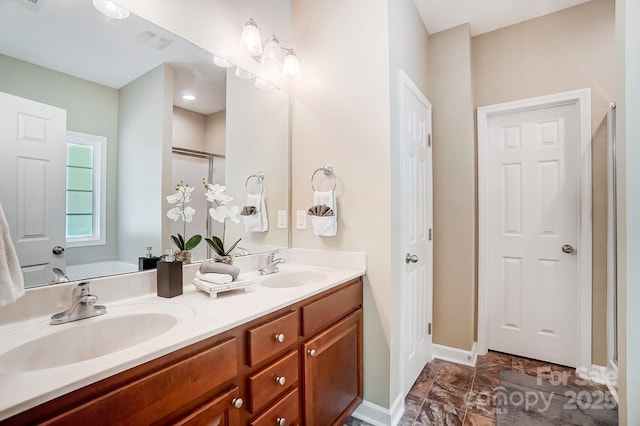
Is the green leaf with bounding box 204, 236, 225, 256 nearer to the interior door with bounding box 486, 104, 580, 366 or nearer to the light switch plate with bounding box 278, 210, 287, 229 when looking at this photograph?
the light switch plate with bounding box 278, 210, 287, 229

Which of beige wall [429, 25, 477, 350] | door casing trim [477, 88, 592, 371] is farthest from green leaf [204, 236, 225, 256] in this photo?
door casing trim [477, 88, 592, 371]

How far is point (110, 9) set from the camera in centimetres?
119

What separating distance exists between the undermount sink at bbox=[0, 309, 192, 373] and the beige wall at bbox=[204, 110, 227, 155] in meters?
0.92

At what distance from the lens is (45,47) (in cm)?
105

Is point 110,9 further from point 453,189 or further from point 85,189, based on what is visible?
point 453,189

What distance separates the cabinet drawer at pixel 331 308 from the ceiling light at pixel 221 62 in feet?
4.49

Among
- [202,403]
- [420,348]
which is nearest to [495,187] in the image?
[420,348]

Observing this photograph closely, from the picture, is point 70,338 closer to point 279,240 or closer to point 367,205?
point 279,240

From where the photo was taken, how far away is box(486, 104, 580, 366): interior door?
7.43ft

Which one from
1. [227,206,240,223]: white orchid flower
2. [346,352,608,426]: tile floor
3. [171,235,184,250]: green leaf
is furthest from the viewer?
[346,352,608,426]: tile floor

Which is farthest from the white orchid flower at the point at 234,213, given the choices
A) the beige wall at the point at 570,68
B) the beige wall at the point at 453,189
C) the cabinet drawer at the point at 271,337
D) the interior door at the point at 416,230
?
the beige wall at the point at 570,68

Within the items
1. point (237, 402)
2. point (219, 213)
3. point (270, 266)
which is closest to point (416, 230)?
point (270, 266)

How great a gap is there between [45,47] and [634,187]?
2.49 meters

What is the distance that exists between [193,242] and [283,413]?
86 centimetres
